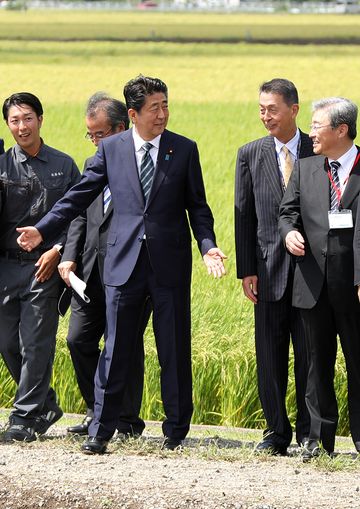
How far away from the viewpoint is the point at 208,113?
2716 cm

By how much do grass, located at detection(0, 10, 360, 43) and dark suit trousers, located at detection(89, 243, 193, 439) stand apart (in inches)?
2126

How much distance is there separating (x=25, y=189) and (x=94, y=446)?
4.78 feet

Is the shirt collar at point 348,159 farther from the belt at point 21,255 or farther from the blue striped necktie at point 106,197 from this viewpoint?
the belt at point 21,255

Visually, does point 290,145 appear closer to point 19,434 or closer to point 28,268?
point 28,268

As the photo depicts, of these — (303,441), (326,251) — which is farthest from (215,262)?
(303,441)

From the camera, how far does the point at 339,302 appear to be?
21.1ft

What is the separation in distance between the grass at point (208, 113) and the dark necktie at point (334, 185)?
5.87ft

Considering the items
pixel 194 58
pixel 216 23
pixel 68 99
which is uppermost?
pixel 216 23

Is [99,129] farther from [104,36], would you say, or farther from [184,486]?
[104,36]

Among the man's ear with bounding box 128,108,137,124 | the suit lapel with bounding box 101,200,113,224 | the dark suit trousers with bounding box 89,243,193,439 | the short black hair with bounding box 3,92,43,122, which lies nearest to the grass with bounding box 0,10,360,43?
the short black hair with bounding box 3,92,43,122

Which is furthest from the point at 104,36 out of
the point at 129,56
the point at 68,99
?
the point at 68,99

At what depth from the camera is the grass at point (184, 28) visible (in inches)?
2515

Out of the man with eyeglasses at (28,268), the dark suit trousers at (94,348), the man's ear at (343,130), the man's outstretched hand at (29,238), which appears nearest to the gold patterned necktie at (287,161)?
the man's ear at (343,130)

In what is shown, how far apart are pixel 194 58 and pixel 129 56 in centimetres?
245
